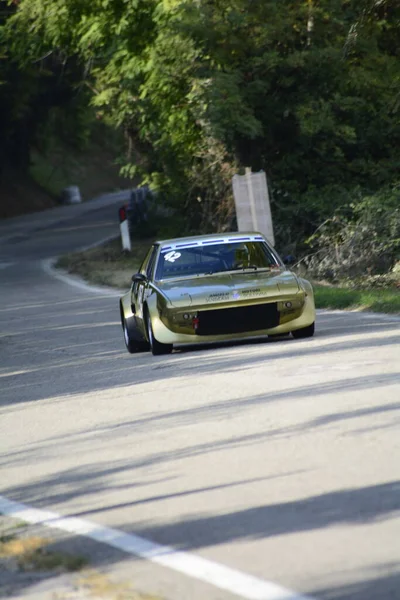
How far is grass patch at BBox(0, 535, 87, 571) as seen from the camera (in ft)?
19.1

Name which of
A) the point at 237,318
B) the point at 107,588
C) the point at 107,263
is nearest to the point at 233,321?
the point at 237,318

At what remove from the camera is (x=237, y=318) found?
13.9 metres

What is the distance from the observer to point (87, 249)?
36688 mm

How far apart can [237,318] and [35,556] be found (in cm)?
792

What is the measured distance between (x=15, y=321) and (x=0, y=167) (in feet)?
125

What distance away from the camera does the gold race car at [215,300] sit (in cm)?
1388

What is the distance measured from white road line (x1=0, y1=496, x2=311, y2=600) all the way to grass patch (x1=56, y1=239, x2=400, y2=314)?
10.0m

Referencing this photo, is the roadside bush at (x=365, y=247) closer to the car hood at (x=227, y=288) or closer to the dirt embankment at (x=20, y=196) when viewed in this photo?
the car hood at (x=227, y=288)

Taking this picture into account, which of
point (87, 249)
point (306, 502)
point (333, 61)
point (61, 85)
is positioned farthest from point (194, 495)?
point (61, 85)

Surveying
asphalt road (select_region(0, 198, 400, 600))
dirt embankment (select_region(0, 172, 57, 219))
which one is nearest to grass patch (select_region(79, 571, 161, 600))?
asphalt road (select_region(0, 198, 400, 600))

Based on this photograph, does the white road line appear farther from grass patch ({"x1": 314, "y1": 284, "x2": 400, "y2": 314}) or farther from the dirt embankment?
the dirt embankment

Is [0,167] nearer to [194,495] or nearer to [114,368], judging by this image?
[114,368]

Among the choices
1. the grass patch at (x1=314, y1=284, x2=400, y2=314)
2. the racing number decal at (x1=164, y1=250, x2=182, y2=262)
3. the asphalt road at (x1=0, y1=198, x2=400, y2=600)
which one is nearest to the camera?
the asphalt road at (x1=0, y1=198, x2=400, y2=600)

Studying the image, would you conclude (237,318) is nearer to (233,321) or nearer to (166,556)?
(233,321)
